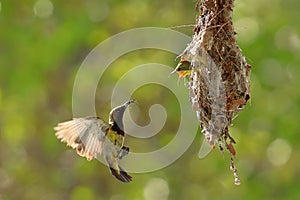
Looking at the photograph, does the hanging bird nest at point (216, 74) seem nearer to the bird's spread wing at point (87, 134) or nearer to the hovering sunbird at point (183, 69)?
the hovering sunbird at point (183, 69)

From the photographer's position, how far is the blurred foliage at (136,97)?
537cm

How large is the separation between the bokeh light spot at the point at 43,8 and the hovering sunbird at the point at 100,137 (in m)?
3.54

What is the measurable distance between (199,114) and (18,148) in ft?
13.4

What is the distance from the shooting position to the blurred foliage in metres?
5.37

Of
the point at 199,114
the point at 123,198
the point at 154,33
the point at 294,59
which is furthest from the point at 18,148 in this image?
the point at 199,114

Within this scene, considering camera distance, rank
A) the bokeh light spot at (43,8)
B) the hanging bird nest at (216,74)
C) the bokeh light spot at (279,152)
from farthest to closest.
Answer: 1. the bokeh light spot at (43,8)
2. the bokeh light spot at (279,152)
3. the hanging bird nest at (216,74)

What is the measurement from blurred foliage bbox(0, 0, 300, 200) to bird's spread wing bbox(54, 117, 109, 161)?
308 cm

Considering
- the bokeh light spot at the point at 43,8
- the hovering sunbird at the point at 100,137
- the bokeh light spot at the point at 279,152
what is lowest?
the hovering sunbird at the point at 100,137

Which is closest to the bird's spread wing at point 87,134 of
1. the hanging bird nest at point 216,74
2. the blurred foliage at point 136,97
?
the hanging bird nest at point 216,74

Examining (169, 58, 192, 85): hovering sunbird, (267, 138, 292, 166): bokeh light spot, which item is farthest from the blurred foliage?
(169, 58, 192, 85): hovering sunbird

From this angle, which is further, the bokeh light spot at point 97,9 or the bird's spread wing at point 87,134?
the bokeh light spot at point 97,9

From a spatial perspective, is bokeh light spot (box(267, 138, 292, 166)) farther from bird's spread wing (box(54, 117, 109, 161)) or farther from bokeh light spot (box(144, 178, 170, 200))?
bird's spread wing (box(54, 117, 109, 161))

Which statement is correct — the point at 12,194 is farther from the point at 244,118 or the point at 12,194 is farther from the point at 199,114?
the point at 199,114

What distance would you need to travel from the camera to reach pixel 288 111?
216 inches
